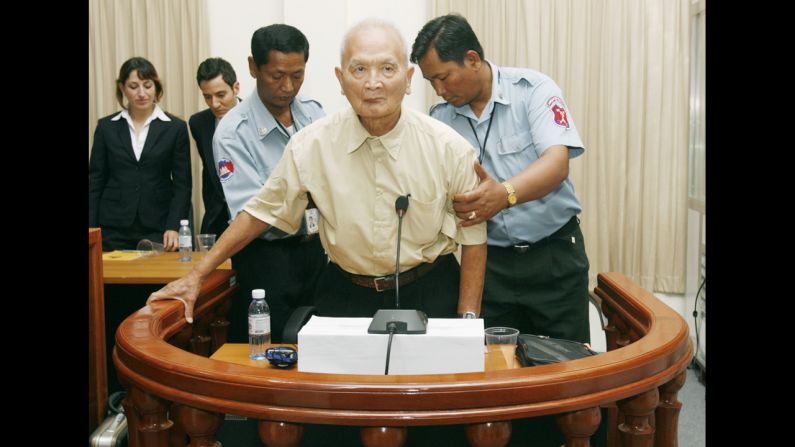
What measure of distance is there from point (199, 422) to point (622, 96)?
12.3 ft

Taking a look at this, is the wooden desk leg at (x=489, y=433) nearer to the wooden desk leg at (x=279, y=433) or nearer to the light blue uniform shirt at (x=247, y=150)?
the wooden desk leg at (x=279, y=433)

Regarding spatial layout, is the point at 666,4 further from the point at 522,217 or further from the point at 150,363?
the point at 150,363

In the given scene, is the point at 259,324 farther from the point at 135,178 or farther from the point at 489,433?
the point at 135,178

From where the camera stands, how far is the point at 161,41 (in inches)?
183

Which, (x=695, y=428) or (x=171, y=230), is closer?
(x=695, y=428)

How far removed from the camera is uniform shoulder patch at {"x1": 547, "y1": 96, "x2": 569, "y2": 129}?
8.34ft

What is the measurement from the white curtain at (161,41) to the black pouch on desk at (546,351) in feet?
11.5

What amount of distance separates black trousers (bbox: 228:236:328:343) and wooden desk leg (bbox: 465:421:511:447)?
139cm

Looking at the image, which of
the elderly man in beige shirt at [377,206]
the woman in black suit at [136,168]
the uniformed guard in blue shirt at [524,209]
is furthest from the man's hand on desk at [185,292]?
the woman in black suit at [136,168]

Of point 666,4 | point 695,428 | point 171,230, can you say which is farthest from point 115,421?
point 666,4

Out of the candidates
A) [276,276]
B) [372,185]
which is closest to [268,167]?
[276,276]

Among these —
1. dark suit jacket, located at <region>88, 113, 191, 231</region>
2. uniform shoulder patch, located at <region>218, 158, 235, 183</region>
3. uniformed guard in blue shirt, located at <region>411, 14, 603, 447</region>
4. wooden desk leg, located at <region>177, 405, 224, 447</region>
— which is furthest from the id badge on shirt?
dark suit jacket, located at <region>88, 113, 191, 231</region>

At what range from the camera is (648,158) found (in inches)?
Answer: 174

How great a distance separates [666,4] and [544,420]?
3.29 metres
